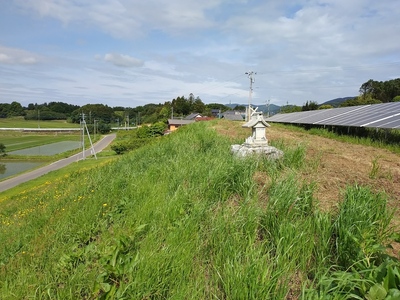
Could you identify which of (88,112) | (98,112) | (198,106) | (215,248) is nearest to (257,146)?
(215,248)

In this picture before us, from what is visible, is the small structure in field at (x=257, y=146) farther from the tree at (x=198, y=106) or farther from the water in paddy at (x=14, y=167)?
the tree at (x=198, y=106)

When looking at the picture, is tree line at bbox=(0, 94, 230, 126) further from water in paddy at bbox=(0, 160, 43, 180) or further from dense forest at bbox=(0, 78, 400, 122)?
water in paddy at bbox=(0, 160, 43, 180)

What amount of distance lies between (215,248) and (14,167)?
45.6 meters

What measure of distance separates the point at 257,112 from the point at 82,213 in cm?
399

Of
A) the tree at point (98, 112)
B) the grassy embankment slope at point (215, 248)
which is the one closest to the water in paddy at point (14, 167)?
the grassy embankment slope at point (215, 248)

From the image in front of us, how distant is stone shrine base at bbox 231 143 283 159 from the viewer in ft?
15.2

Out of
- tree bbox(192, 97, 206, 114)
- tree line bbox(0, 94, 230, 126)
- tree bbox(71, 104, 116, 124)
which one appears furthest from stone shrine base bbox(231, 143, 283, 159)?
tree bbox(71, 104, 116, 124)

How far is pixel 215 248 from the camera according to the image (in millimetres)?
2314

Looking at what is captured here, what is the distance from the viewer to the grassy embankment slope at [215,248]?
6.04 feet

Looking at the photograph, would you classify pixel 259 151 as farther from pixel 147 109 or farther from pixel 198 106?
pixel 147 109

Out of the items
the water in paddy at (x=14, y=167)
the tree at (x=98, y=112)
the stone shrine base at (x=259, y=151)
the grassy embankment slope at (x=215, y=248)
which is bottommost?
the water in paddy at (x=14, y=167)

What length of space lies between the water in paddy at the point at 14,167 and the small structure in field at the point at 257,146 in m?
36.8

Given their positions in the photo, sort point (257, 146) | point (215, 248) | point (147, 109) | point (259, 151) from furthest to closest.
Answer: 1. point (147, 109)
2. point (257, 146)
3. point (259, 151)
4. point (215, 248)

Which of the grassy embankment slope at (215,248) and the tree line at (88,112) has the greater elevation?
the tree line at (88,112)
